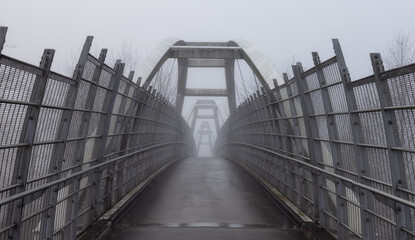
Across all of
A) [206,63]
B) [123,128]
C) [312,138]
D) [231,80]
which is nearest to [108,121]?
[123,128]

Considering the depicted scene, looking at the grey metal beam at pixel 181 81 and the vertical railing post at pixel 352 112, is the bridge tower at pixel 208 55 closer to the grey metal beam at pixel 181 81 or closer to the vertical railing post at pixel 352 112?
the grey metal beam at pixel 181 81

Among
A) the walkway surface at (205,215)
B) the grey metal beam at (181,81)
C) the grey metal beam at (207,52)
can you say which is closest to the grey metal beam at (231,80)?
the grey metal beam at (181,81)

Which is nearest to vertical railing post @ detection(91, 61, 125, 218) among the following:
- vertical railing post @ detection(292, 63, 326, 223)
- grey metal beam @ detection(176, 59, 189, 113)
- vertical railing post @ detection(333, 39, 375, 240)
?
vertical railing post @ detection(292, 63, 326, 223)

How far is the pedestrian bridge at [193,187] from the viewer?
12.6ft

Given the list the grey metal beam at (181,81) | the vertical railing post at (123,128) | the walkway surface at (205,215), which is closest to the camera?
the walkway surface at (205,215)

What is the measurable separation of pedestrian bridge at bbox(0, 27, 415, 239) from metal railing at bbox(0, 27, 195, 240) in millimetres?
16

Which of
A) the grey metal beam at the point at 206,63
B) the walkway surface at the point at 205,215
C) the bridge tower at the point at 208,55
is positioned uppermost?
the grey metal beam at the point at 206,63

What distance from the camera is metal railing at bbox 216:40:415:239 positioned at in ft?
12.7

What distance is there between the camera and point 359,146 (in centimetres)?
502

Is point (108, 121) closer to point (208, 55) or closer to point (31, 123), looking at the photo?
A: point (31, 123)

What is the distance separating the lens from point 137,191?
9.33 metres

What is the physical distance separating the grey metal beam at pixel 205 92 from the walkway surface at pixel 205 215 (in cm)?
3651

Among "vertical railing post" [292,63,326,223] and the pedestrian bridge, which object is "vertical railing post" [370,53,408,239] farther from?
"vertical railing post" [292,63,326,223]

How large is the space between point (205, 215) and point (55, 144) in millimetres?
3448
